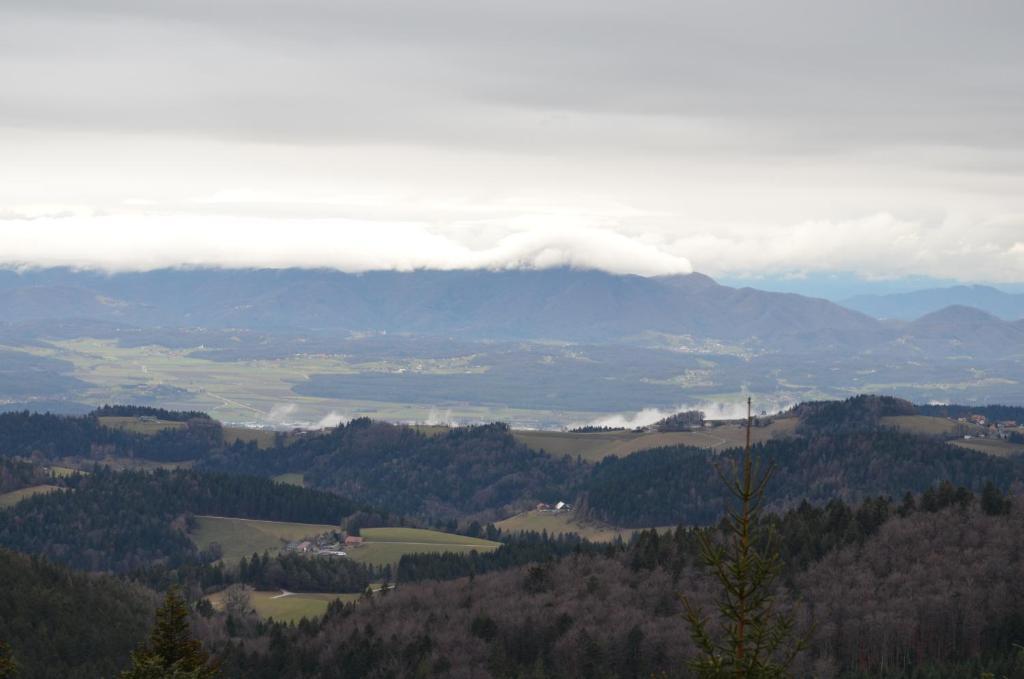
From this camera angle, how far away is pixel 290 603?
176 m

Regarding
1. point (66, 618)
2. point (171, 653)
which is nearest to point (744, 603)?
point (171, 653)

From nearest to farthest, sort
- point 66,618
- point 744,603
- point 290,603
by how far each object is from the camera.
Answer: point 744,603
point 66,618
point 290,603

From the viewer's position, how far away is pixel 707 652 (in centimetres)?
2984

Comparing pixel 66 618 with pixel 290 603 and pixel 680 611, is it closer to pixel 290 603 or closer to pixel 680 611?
pixel 290 603

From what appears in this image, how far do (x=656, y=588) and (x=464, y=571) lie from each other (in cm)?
5760

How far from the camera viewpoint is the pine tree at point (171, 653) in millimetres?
39969

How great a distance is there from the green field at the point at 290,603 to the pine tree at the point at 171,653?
4635 inches

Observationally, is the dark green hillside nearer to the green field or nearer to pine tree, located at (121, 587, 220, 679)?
the green field

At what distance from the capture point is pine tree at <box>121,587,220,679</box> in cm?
3997

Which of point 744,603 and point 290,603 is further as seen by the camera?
point 290,603

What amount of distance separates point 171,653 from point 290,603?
137979 mm

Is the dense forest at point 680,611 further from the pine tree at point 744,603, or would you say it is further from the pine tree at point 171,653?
the pine tree at point 744,603

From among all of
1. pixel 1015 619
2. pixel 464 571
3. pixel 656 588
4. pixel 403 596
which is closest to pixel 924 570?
pixel 1015 619

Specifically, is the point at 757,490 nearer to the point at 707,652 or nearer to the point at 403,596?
the point at 707,652
